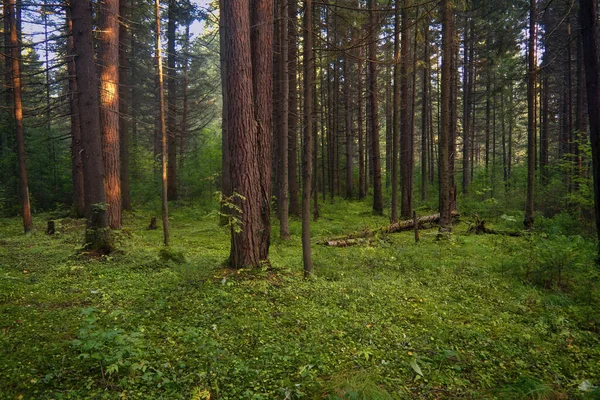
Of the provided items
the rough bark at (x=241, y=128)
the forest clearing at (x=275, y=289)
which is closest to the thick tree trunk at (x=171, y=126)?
the forest clearing at (x=275, y=289)

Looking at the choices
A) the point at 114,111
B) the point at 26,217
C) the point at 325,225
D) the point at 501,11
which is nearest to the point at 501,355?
the point at 325,225

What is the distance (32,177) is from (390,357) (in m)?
23.6

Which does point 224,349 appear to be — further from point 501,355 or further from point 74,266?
point 74,266

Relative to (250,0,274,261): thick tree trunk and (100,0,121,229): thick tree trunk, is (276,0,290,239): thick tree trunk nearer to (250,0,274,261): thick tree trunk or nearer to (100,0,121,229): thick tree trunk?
(250,0,274,261): thick tree trunk

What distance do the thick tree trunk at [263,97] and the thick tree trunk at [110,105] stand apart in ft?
20.9

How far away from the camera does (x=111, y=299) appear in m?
5.50

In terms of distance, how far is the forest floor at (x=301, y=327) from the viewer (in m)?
3.41

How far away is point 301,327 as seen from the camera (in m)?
4.75

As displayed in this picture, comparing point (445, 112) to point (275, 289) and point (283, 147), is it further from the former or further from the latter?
point (275, 289)

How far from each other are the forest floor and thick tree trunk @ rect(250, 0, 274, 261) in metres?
1.08

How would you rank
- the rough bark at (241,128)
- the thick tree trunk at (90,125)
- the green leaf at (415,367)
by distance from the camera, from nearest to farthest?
the green leaf at (415,367) < the rough bark at (241,128) < the thick tree trunk at (90,125)

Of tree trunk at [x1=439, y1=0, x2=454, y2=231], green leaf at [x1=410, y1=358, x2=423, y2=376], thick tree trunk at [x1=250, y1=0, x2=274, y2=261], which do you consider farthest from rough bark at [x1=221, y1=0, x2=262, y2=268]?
tree trunk at [x1=439, y1=0, x2=454, y2=231]

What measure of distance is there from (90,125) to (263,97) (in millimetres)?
4551

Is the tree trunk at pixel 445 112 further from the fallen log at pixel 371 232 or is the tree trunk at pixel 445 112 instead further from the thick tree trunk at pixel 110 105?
the thick tree trunk at pixel 110 105
